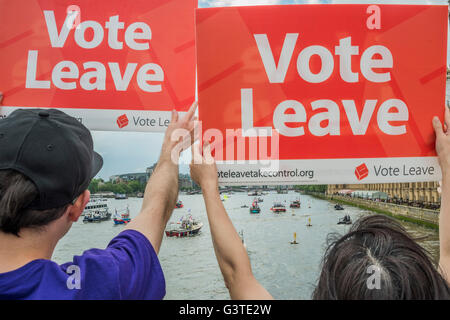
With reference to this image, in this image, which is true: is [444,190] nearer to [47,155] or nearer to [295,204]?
[47,155]

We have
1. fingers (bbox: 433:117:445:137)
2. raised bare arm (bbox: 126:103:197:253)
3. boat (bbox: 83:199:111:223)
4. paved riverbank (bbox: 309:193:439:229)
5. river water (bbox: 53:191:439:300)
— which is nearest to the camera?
raised bare arm (bbox: 126:103:197:253)

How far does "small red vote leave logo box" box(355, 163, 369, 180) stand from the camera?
1.31 metres

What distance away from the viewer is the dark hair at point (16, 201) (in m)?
0.70

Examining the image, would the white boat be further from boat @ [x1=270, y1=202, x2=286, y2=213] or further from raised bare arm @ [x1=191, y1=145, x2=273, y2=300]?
raised bare arm @ [x1=191, y1=145, x2=273, y2=300]

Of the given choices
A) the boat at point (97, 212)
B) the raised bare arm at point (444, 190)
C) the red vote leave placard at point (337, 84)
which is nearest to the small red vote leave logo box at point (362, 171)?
the red vote leave placard at point (337, 84)

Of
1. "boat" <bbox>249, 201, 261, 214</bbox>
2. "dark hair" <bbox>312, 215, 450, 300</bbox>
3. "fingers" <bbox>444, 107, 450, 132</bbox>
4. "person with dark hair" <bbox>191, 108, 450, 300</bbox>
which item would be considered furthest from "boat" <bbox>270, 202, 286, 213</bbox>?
"dark hair" <bbox>312, 215, 450, 300</bbox>

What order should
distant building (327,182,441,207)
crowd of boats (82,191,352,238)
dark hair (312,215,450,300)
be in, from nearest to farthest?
dark hair (312,215,450,300) → distant building (327,182,441,207) → crowd of boats (82,191,352,238)

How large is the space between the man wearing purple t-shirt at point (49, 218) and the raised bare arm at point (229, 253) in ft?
0.61

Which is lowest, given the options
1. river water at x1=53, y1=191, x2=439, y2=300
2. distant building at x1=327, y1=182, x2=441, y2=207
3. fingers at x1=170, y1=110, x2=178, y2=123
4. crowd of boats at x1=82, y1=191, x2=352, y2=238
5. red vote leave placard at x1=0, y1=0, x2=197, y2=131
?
river water at x1=53, y1=191, x2=439, y2=300

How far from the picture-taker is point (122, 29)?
4.72ft

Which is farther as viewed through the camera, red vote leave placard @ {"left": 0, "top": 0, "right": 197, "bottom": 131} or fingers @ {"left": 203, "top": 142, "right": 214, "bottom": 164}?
red vote leave placard @ {"left": 0, "top": 0, "right": 197, "bottom": 131}

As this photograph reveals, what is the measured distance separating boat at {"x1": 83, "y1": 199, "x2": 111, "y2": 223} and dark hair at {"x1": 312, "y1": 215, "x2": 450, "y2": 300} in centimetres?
4101

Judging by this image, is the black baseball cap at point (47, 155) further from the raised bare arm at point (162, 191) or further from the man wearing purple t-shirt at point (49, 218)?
the raised bare arm at point (162, 191)

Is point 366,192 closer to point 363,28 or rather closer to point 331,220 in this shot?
point 331,220
